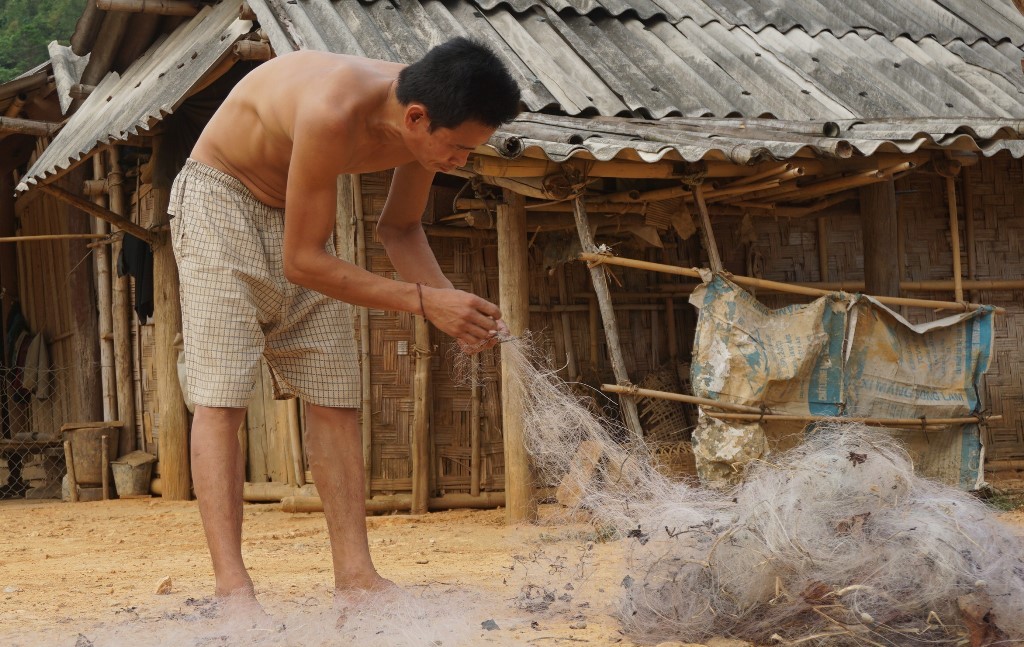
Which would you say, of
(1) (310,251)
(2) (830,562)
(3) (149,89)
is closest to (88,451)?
(3) (149,89)

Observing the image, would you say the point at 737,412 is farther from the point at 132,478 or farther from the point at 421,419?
the point at 132,478

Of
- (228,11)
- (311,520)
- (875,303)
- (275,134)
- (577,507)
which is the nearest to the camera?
(275,134)

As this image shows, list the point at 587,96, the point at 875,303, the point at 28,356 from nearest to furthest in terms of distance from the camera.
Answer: the point at 875,303 < the point at 587,96 < the point at 28,356

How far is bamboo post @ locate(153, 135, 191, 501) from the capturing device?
9.11 m

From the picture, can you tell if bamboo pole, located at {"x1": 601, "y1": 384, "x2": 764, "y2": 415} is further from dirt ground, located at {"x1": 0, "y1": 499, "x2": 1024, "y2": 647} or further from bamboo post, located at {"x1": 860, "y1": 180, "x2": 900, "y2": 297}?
bamboo post, located at {"x1": 860, "y1": 180, "x2": 900, "y2": 297}

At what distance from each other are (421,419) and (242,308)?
156 inches

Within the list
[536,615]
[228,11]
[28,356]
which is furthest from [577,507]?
[28,356]

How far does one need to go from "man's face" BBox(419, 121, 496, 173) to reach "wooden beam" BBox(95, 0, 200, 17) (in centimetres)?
608

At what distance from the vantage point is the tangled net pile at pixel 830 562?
3031mm

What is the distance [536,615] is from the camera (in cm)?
356

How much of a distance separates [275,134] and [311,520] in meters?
4.42

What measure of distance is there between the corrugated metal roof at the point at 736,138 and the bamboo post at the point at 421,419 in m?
1.89

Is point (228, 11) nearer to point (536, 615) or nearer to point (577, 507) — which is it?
point (577, 507)

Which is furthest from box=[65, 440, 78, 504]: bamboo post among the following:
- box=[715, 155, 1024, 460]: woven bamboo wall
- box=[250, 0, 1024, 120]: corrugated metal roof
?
box=[715, 155, 1024, 460]: woven bamboo wall
